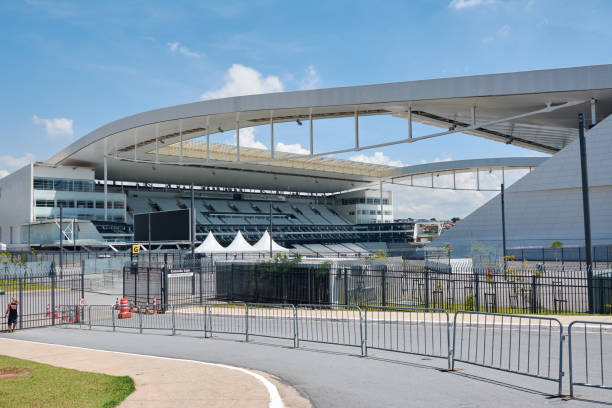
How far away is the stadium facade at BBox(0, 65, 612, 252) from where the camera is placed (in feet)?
111

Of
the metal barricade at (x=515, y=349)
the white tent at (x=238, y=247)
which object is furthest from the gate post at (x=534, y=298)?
the white tent at (x=238, y=247)

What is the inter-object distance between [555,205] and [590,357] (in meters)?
28.3

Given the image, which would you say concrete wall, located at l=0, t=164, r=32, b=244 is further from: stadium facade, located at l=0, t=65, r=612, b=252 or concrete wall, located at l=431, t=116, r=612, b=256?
concrete wall, located at l=431, t=116, r=612, b=256

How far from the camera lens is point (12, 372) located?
10531 millimetres

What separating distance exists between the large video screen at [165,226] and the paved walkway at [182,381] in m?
24.4

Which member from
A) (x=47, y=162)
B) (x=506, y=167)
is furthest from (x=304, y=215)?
(x=47, y=162)

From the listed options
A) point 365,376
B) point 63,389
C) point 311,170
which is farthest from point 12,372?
point 311,170

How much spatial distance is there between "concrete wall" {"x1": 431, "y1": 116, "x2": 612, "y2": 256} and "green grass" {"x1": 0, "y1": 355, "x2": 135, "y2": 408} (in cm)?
3121

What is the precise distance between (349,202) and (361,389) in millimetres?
97336

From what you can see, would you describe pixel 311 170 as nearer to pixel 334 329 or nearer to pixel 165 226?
pixel 165 226

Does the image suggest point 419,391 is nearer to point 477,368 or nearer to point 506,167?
point 477,368

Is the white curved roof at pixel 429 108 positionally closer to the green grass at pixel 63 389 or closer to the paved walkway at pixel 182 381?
the paved walkway at pixel 182 381

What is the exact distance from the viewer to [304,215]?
315ft

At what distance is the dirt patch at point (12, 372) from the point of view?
10188mm
